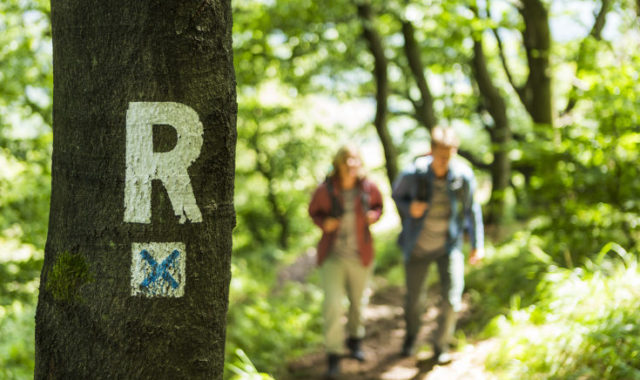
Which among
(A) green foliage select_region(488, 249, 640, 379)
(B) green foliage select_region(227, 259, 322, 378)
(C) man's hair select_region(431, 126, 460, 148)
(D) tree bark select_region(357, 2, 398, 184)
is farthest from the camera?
(D) tree bark select_region(357, 2, 398, 184)

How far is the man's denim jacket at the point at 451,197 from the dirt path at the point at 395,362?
1044 mm

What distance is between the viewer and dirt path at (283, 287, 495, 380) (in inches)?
185

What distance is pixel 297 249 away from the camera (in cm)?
1611

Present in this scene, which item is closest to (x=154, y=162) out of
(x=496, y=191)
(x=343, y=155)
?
(x=343, y=155)

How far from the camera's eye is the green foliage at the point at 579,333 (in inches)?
139

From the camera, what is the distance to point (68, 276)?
1.91 m

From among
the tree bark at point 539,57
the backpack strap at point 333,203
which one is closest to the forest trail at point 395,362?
the backpack strap at point 333,203

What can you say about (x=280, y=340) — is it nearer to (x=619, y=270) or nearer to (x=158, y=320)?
(x=619, y=270)

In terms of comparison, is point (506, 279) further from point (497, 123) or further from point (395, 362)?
point (497, 123)

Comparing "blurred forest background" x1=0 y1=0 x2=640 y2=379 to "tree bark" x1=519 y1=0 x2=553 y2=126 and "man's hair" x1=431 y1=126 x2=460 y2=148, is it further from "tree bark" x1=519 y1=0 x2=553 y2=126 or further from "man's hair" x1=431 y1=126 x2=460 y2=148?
"man's hair" x1=431 y1=126 x2=460 y2=148

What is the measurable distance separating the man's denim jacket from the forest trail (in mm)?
1044

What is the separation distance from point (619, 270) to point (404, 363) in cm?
224

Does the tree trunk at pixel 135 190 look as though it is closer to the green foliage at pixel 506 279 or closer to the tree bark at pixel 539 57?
the green foliage at pixel 506 279

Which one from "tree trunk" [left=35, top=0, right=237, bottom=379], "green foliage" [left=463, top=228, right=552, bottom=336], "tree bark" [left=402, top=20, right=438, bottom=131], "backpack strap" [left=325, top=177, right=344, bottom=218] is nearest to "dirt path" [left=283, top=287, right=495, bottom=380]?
"green foliage" [left=463, top=228, right=552, bottom=336]
